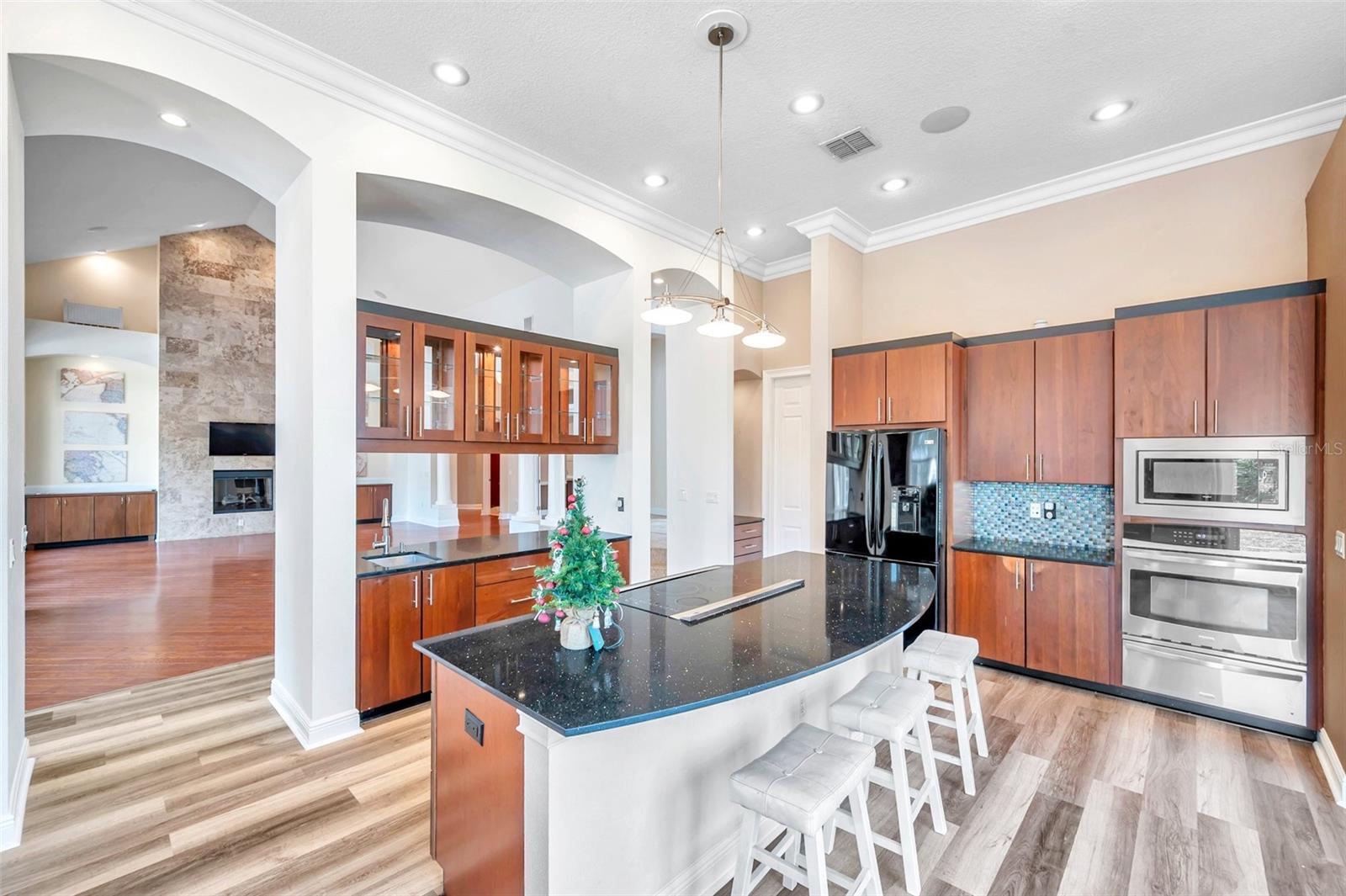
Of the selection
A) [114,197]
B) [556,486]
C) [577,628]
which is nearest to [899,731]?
[577,628]

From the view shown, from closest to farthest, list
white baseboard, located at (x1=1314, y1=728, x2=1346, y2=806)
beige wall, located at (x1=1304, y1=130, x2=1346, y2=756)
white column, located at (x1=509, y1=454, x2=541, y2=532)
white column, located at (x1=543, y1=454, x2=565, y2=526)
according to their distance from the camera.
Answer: white baseboard, located at (x1=1314, y1=728, x2=1346, y2=806) < beige wall, located at (x1=1304, y1=130, x2=1346, y2=756) < white column, located at (x1=543, y1=454, x2=565, y2=526) < white column, located at (x1=509, y1=454, x2=541, y2=532)

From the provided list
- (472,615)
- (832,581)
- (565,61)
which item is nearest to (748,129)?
(565,61)

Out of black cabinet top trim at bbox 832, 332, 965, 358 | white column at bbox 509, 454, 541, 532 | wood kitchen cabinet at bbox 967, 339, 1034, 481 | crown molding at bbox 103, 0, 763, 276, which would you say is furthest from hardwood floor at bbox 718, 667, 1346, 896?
white column at bbox 509, 454, 541, 532

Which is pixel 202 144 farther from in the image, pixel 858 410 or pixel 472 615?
pixel 858 410

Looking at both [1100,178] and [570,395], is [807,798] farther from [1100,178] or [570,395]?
[1100,178]

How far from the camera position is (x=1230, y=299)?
298 centimetres

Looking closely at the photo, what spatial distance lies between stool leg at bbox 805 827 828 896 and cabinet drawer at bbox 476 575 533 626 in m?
2.22

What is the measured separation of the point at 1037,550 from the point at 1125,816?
1.76 m

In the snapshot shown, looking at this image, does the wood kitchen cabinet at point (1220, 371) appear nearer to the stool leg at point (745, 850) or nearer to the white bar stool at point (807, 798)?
the white bar stool at point (807, 798)

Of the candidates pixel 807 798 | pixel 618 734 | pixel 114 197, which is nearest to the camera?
pixel 807 798

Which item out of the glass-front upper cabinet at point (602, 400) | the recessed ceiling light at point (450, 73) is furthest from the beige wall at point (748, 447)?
the recessed ceiling light at point (450, 73)

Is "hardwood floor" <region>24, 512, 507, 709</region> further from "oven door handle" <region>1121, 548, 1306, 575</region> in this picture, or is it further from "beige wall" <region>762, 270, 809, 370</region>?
"oven door handle" <region>1121, 548, 1306, 575</region>

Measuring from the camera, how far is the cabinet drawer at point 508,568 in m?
3.40

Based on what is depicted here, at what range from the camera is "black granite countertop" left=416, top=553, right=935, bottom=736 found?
A: 1344mm
